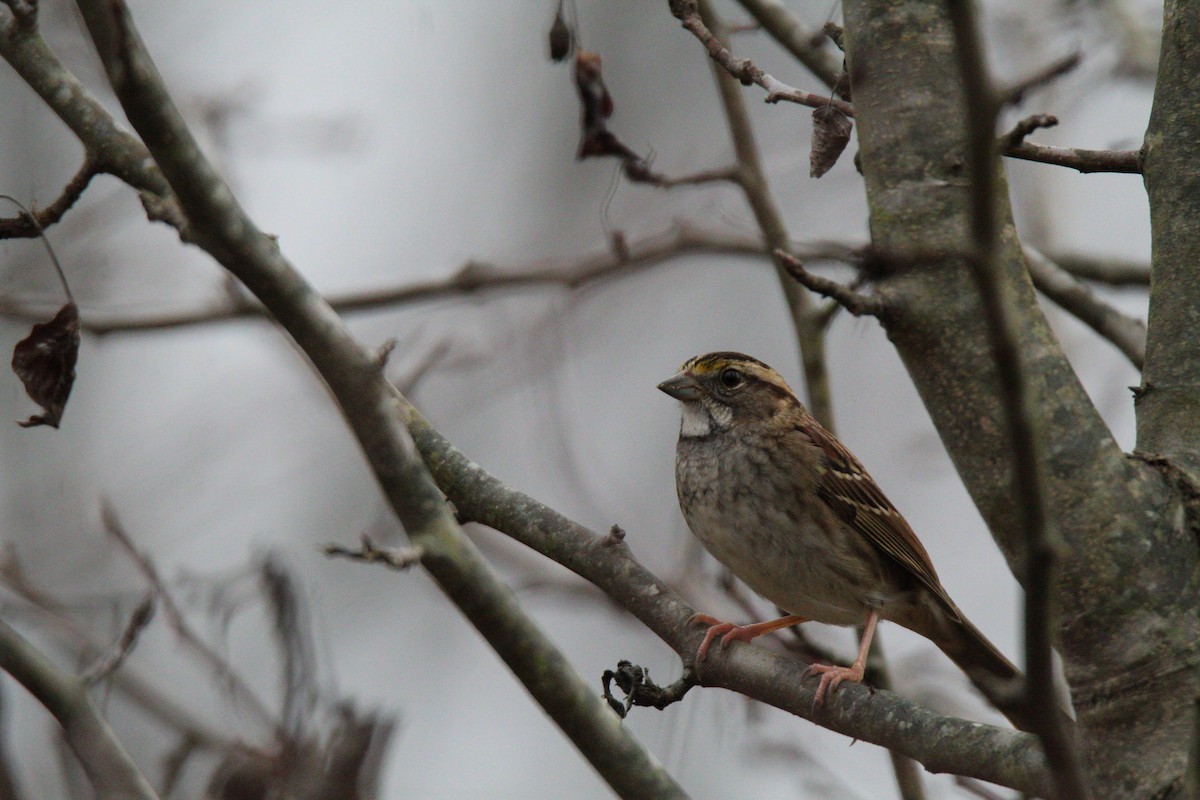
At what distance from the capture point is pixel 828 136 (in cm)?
346

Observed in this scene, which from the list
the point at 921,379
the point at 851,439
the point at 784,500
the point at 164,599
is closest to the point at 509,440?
the point at 851,439

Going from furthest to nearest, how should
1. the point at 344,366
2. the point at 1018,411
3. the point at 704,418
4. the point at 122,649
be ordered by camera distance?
the point at 704,418 < the point at 122,649 < the point at 344,366 < the point at 1018,411

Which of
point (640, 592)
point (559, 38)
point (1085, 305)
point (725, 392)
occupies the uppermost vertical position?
point (559, 38)

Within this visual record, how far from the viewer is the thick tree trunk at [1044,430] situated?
274 cm

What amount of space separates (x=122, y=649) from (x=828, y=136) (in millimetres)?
2317

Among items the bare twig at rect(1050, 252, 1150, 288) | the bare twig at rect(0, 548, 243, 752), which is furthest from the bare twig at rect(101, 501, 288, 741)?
the bare twig at rect(1050, 252, 1150, 288)

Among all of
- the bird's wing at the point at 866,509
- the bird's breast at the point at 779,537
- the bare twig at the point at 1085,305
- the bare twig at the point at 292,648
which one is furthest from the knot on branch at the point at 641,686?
the bare twig at the point at 1085,305

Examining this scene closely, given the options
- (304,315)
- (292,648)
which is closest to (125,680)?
(292,648)

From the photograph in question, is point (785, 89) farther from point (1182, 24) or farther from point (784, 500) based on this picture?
point (784, 500)

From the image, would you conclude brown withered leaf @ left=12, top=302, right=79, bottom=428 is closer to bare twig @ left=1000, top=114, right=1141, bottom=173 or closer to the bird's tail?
bare twig @ left=1000, top=114, right=1141, bottom=173

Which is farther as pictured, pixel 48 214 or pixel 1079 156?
pixel 48 214

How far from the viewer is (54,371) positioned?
3.40m

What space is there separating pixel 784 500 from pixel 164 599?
2352 mm

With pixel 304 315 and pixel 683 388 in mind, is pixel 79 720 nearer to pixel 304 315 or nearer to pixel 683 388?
pixel 304 315
